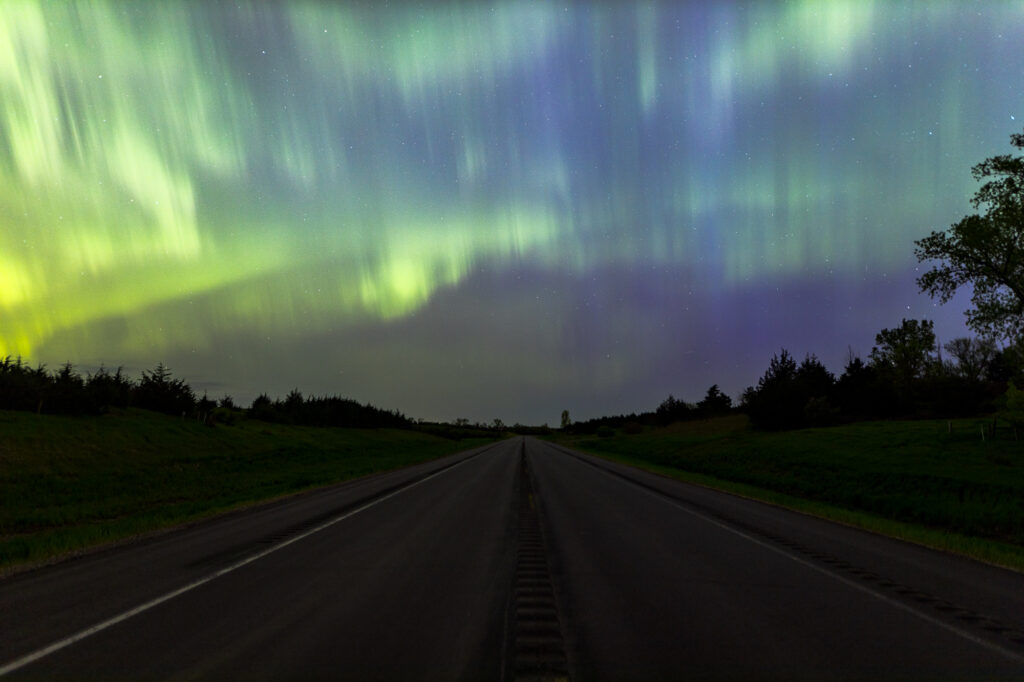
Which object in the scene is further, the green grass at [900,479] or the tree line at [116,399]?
the tree line at [116,399]

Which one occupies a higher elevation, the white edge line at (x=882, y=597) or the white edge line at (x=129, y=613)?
the white edge line at (x=129, y=613)

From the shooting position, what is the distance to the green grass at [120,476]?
1465 centimetres

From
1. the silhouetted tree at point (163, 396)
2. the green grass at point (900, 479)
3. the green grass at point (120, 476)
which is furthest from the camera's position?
the silhouetted tree at point (163, 396)

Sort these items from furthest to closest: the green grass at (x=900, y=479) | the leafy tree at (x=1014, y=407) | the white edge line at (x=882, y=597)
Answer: the leafy tree at (x=1014, y=407), the green grass at (x=900, y=479), the white edge line at (x=882, y=597)

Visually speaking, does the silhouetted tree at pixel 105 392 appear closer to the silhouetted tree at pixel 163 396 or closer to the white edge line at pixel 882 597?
the silhouetted tree at pixel 163 396

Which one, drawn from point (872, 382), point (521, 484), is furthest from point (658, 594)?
point (872, 382)

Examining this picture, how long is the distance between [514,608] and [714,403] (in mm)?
110216

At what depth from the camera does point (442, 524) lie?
13.5m

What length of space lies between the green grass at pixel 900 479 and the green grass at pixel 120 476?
Answer: 17293mm

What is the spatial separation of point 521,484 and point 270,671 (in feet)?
66.3

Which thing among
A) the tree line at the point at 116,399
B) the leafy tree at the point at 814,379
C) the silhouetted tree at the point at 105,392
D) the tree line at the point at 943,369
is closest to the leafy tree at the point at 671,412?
the tree line at the point at 943,369

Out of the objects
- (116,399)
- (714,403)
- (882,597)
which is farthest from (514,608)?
(714,403)

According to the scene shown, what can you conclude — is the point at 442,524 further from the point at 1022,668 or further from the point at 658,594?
the point at 1022,668

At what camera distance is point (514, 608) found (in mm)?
6652
